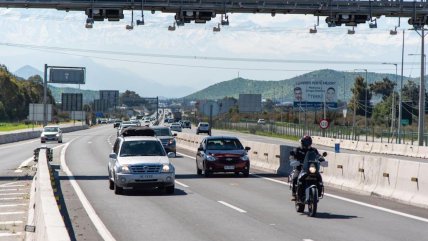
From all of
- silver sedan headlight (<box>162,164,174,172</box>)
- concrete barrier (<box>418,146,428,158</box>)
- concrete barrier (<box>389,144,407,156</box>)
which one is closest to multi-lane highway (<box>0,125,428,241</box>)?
silver sedan headlight (<box>162,164,174,172</box>)

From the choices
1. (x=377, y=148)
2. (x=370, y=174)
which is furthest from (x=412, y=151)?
(x=370, y=174)

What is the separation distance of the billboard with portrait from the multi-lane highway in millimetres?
60446

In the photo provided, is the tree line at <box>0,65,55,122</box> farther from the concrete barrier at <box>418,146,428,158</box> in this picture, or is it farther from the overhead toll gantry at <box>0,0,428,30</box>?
the overhead toll gantry at <box>0,0,428,30</box>

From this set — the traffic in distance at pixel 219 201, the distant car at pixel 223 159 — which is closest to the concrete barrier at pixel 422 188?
the traffic in distance at pixel 219 201

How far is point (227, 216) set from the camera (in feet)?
58.7

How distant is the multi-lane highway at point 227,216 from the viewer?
48.7 ft

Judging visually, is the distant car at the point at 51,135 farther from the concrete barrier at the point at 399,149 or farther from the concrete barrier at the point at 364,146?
the concrete barrier at the point at 399,149

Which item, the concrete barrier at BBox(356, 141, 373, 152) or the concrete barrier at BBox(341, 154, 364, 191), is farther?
the concrete barrier at BBox(356, 141, 373, 152)

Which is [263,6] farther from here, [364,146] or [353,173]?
[364,146]

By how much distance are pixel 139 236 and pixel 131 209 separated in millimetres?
4915

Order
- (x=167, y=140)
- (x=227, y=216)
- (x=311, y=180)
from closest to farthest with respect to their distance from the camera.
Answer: (x=311, y=180), (x=227, y=216), (x=167, y=140)

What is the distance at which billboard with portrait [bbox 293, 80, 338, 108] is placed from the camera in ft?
286

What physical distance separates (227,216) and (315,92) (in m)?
73.1

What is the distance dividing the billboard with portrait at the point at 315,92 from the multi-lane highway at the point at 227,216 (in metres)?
60.4
